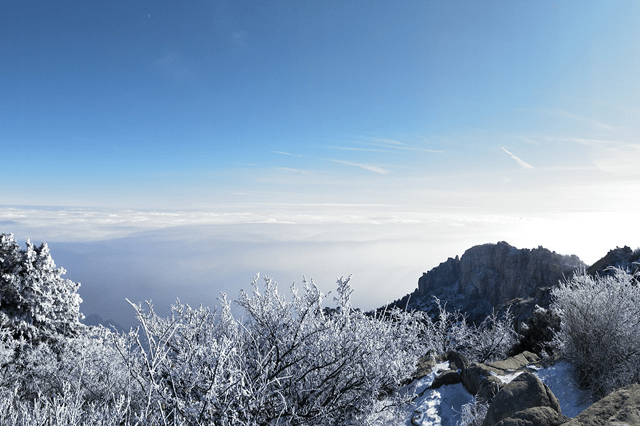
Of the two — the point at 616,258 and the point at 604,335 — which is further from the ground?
the point at 604,335

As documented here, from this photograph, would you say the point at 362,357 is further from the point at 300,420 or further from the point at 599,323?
the point at 599,323

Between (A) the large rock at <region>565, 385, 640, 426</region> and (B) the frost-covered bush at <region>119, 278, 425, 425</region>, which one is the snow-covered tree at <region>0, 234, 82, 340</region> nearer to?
(B) the frost-covered bush at <region>119, 278, 425, 425</region>

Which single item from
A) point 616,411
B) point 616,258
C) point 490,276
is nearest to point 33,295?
point 616,411

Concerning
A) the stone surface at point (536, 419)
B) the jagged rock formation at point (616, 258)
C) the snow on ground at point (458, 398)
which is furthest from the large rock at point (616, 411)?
the jagged rock formation at point (616, 258)

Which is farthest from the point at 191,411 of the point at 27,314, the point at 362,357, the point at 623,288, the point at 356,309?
the point at 27,314

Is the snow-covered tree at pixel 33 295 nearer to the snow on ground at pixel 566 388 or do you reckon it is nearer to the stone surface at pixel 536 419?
the stone surface at pixel 536 419

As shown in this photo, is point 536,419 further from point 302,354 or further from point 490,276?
point 490,276
